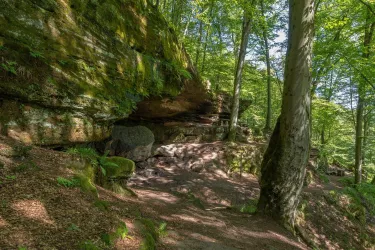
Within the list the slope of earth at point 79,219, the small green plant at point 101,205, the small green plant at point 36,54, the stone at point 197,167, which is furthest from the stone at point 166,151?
the small green plant at point 101,205

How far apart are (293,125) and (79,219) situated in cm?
525

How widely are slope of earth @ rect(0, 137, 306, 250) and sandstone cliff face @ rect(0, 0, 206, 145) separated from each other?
110 cm

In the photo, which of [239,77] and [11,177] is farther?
[239,77]

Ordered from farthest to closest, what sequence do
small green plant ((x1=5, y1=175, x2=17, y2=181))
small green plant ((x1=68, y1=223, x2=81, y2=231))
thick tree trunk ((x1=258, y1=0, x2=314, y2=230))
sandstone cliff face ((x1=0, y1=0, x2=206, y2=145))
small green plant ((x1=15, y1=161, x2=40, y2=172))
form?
thick tree trunk ((x1=258, y1=0, x2=314, y2=230))
sandstone cliff face ((x1=0, y1=0, x2=206, y2=145))
small green plant ((x1=15, y1=161, x2=40, y2=172))
small green plant ((x1=5, y1=175, x2=17, y2=181))
small green plant ((x1=68, y1=223, x2=81, y2=231))

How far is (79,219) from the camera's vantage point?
2916 mm

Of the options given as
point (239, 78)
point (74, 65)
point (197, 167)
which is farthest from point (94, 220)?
point (239, 78)

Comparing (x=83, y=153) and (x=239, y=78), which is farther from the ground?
(x=239, y=78)

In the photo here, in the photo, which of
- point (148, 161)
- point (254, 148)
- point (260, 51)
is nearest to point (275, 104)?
point (260, 51)

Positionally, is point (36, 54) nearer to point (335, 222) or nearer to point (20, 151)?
point (20, 151)

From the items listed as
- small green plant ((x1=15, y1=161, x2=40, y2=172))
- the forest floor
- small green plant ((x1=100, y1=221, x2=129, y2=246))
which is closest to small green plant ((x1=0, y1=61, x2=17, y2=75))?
the forest floor

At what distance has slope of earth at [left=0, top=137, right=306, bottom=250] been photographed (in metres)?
2.44

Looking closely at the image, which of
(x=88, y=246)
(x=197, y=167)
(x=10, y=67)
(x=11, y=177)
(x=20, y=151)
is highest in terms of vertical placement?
(x=10, y=67)

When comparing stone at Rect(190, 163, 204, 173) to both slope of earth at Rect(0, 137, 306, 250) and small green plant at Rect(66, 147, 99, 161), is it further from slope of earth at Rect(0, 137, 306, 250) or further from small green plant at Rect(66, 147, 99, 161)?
small green plant at Rect(66, 147, 99, 161)

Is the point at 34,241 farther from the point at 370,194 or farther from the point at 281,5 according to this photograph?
the point at 281,5
